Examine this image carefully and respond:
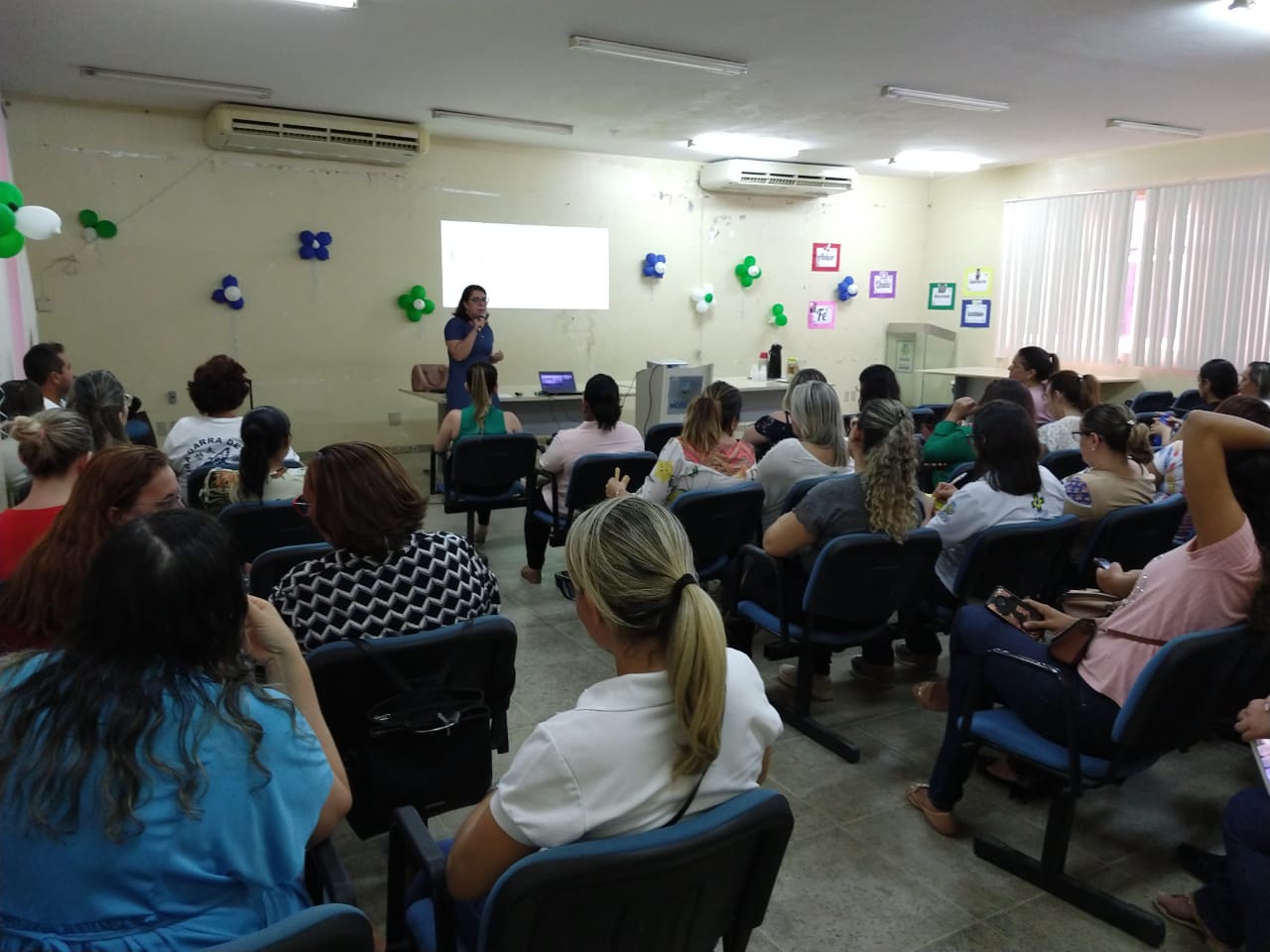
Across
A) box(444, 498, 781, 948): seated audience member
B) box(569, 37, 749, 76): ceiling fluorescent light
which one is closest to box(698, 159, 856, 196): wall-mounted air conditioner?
box(569, 37, 749, 76): ceiling fluorescent light

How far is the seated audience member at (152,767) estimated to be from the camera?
105cm

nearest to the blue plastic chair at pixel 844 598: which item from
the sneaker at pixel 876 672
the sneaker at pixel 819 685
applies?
the sneaker at pixel 819 685

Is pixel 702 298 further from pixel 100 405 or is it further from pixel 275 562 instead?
pixel 275 562

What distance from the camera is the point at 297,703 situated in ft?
4.87

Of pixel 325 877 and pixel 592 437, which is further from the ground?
pixel 592 437

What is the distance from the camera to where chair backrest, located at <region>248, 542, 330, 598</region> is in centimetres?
241

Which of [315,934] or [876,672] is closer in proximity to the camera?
[315,934]

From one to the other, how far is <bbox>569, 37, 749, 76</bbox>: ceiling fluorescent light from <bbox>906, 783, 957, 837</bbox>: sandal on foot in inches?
157

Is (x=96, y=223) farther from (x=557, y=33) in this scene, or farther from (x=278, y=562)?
(x=278, y=562)

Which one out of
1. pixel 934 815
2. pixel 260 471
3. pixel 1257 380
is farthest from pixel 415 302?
pixel 934 815

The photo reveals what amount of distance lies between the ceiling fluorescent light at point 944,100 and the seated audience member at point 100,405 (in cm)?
476

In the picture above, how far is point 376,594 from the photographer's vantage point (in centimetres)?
191

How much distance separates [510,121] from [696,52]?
2.29 metres

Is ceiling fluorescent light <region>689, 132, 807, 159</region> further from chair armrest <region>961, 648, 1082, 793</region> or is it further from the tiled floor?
chair armrest <region>961, 648, 1082, 793</region>
